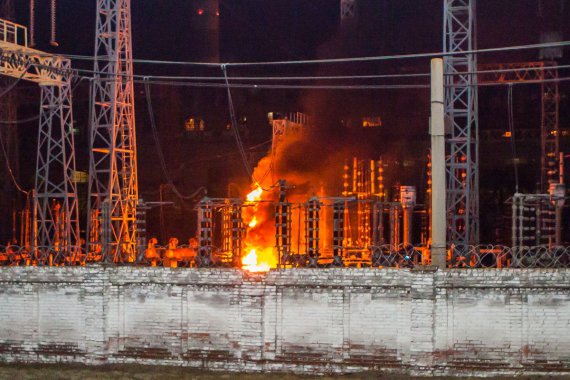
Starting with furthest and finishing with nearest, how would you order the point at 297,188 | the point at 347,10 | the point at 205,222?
the point at 347,10 → the point at 297,188 → the point at 205,222

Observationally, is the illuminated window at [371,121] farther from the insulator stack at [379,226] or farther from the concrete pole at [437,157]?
the concrete pole at [437,157]

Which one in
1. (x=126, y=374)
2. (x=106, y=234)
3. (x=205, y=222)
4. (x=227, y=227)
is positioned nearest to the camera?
(x=126, y=374)

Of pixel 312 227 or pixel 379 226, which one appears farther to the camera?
pixel 379 226

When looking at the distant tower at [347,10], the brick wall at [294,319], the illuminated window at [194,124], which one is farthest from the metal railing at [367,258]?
the distant tower at [347,10]

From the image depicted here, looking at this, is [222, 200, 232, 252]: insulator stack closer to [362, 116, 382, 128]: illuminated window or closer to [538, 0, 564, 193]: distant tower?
[538, 0, 564, 193]: distant tower

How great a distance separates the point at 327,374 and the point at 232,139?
36.2 metres

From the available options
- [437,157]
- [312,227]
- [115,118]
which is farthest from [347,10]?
[437,157]

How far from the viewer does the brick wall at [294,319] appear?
1528 centimetres

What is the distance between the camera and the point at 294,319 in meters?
16.2

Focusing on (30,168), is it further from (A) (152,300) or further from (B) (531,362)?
(B) (531,362)

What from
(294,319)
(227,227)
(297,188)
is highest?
(297,188)

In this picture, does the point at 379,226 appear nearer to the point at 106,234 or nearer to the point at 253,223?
the point at 253,223

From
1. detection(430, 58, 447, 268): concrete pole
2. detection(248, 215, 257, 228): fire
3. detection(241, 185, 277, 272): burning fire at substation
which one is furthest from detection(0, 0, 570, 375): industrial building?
detection(248, 215, 257, 228): fire

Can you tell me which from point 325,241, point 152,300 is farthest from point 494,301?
point 325,241
